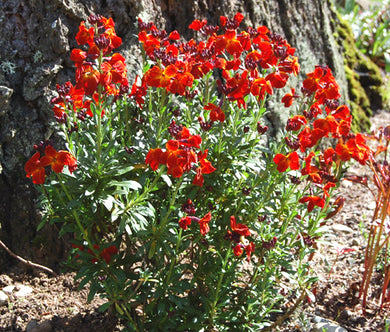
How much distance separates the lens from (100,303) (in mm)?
2793

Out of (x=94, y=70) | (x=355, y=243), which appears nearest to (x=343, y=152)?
(x=94, y=70)

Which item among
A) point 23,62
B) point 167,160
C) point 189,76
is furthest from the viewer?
point 23,62

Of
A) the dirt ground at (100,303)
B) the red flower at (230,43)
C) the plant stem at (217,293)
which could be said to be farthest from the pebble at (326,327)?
the red flower at (230,43)

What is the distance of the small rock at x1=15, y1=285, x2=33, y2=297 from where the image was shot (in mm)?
2824

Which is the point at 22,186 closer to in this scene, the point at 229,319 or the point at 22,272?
the point at 22,272

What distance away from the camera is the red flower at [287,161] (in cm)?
212

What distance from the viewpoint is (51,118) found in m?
2.90

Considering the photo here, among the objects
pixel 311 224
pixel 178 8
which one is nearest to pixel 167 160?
pixel 311 224

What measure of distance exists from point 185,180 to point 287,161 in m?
0.53

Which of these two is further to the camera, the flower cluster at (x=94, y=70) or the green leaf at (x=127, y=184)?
the green leaf at (x=127, y=184)

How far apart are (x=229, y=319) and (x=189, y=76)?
130cm

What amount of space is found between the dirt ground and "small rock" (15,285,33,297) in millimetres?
16

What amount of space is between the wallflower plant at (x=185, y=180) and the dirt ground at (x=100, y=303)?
0.31 m

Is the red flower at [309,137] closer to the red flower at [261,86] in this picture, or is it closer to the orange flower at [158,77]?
the red flower at [261,86]
